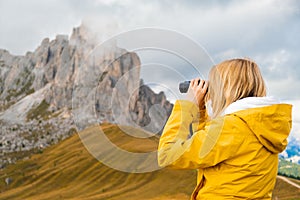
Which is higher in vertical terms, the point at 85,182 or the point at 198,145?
the point at 198,145

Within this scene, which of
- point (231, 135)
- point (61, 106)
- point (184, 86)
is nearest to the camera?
point (231, 135)

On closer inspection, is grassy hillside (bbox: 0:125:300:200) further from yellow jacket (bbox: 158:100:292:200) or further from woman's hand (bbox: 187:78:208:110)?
woman's hand (bbox: 187:78:208:110)

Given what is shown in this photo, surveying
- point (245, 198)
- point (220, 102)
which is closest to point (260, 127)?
point (220, 102)

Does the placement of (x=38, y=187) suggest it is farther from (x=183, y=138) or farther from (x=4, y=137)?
(x=4, y=137)

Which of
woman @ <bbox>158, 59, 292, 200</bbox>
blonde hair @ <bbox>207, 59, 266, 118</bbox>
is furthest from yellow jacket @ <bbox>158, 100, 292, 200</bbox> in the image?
blonde hair @ <bbox>207, 59, 266, 118</bbox>

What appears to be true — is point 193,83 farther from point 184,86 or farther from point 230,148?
point 230,148

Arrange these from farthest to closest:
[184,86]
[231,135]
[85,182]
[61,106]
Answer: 1. [61,106]
2. [85,182]
3. [184,86]
4. [231,135]

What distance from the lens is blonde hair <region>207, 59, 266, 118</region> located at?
9.29 feet

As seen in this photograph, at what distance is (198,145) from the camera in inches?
106

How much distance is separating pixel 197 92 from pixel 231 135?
41 centimetres

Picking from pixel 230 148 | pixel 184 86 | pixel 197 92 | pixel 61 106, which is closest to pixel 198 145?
pixel 230 148

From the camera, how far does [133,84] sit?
398 cm

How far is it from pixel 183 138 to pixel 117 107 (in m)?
1.62

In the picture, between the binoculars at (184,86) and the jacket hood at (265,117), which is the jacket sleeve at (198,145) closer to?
the jacket hood at (265,117)
